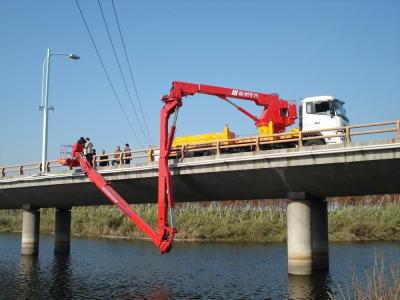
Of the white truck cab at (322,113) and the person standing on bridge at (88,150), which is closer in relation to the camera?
the white truck cab at (322,113)

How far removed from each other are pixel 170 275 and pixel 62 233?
2062cm

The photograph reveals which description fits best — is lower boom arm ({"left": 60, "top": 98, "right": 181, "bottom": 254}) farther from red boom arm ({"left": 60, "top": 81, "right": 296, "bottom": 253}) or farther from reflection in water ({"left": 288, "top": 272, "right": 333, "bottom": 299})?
reflection in water ({"left": 288, "top": 272, "right": 333, "bottom": 299})

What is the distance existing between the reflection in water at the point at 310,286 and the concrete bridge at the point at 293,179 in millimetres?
800

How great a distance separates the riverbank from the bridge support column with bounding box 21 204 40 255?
25.3 meters

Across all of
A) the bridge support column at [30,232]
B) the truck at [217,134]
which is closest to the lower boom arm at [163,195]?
the truck at [217,134]

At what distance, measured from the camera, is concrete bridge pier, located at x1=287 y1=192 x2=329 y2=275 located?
29.1 meters

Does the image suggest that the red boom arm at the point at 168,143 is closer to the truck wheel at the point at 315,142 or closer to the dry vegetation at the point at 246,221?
the truck wheel at the point at 315,142

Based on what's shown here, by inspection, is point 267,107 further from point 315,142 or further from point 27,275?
point 27,275

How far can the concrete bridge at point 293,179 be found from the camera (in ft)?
83.4

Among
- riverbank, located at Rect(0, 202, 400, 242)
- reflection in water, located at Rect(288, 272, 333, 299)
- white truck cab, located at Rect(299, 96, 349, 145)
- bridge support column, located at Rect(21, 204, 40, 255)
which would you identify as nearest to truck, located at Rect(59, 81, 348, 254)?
white truck cab, located at Rect(299, 96, 349, 145)

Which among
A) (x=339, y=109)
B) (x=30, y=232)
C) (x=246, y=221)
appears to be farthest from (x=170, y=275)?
(x=246, y=221)

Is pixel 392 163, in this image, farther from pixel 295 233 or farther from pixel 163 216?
pixel 163 216

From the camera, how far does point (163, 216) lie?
26969mm

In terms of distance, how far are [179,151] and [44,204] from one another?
68.5 ft
